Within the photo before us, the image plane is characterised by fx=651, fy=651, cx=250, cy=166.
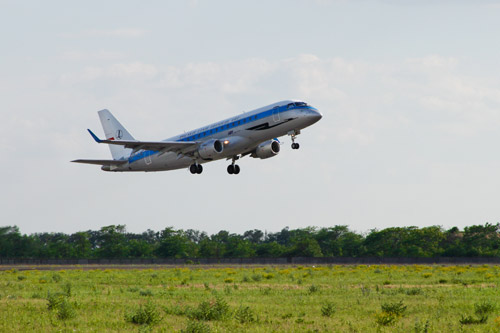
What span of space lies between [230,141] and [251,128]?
204 cm

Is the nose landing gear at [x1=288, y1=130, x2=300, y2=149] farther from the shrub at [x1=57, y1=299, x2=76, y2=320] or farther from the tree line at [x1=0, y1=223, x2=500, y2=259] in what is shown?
the tree line at [x1=0, y1=223, x2=500, y2=259]

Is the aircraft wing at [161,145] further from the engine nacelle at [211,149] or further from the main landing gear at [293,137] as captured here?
the main landing gear at [293,137]

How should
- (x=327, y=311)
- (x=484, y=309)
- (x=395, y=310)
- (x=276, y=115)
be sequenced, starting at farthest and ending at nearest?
(x=276, y=115) < (x=327, y=311) < (x=484, y=309) < (x=395, y=310)

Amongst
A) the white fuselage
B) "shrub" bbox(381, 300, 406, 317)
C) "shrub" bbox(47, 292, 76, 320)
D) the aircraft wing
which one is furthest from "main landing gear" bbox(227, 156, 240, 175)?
"shrub" bbox(381, 300, 406, 317)

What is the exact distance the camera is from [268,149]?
5059 cm

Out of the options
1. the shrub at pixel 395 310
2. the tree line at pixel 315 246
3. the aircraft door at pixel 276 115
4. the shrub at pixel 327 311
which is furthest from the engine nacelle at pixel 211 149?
the tree line at pixel 315 246

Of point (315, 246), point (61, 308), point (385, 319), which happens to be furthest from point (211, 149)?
point (315, 246)

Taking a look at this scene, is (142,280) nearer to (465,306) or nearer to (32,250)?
(465,306)

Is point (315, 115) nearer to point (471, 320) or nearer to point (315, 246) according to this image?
point (471, 320)

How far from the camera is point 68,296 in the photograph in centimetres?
3700

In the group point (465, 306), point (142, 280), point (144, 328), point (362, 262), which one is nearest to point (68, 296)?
point (144, 328)

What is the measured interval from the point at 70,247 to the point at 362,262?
82.7 meters

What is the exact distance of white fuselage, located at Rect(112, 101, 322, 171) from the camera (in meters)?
46.4

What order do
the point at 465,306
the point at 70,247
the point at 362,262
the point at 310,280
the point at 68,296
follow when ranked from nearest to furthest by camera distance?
the point at 465,306 < the point at 68,296 < the point at 310,280 < the point at 362,262 < the point at 70,247
